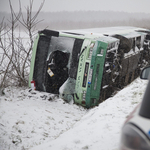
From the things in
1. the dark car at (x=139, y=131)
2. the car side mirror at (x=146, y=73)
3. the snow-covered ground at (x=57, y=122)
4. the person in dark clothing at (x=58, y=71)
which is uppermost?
the car side mirror at (x=146, y=73)

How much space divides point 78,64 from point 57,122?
192 cm

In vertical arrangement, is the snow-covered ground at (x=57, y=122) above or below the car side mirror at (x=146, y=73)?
below

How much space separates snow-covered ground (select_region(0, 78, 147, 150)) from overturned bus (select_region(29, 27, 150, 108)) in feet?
1.62

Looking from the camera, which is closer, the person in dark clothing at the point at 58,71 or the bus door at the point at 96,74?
the bus door at the point at 96,74

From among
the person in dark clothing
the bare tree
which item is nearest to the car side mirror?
the person in dark clothing

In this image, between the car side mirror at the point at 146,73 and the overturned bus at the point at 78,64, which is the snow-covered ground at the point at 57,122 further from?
the car side mirror at the point at 146,73

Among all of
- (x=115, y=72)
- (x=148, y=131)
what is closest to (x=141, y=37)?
(x=115, y=72)

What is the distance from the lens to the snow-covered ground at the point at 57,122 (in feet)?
12.7

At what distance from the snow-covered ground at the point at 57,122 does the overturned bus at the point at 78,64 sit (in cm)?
49

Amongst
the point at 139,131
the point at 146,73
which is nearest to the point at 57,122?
the point at 146,73

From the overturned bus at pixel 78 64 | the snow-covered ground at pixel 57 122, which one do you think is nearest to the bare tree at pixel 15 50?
the snow-covered ground at pixel 57 122

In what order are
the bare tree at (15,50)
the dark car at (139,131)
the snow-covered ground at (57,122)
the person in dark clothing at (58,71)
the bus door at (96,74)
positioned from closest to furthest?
the dark car at (139,131) < the snow-covered ground at (57,122) < the bus door at (96,74) < the person in dark clothing at (58,71) < the bare tree at (15,50)

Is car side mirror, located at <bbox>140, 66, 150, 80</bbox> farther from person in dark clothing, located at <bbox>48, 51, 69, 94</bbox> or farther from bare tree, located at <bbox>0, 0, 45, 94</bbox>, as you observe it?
bare tree, located at <bbox>0, 0, 45, 94</bbox>

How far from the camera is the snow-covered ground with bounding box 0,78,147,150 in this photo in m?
3.86
